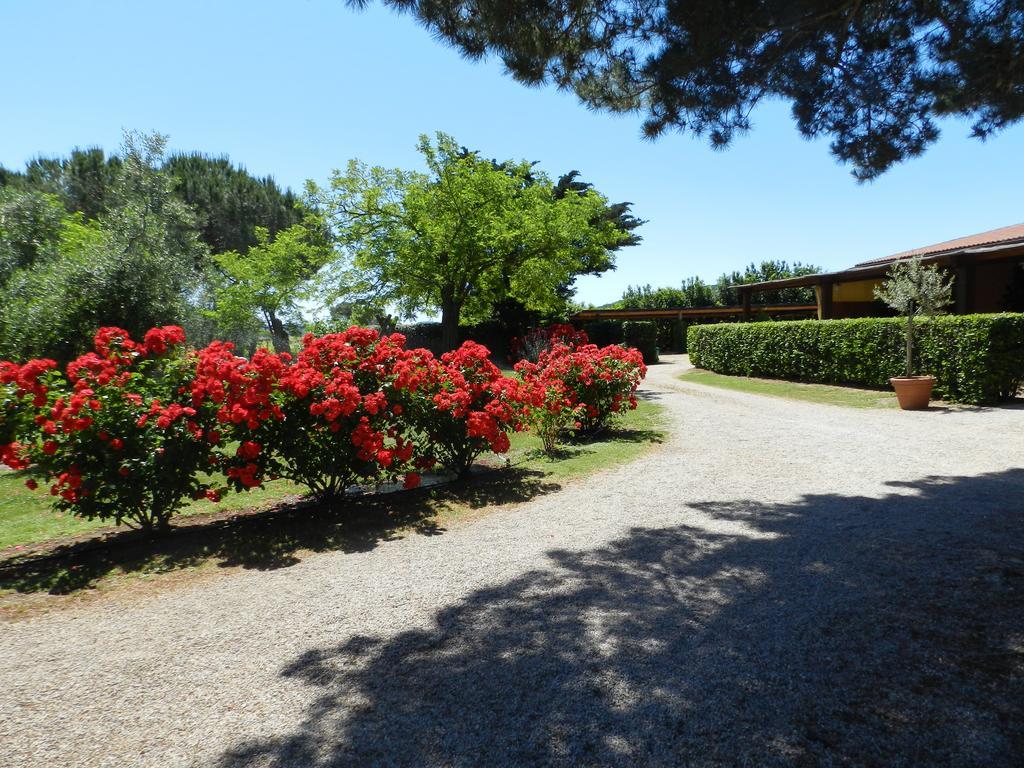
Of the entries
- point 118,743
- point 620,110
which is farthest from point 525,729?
point 620,110

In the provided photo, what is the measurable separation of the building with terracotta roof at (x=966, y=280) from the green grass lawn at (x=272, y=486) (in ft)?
31.1

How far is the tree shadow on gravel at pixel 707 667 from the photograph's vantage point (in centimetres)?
210

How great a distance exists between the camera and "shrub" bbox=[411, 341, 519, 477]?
620 centimetres

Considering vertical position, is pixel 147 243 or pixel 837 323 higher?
pixel 147 243

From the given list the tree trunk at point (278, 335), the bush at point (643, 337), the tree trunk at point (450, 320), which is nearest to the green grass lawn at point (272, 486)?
the tree trunk at point (450, 320)

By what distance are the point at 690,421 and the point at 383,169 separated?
13155 mm

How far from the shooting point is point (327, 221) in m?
18.4

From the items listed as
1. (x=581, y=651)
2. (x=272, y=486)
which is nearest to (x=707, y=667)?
(x=581, y=651)

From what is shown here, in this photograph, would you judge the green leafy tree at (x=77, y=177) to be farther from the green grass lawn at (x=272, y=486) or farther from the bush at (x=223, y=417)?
the bush at (x=223, y=417)

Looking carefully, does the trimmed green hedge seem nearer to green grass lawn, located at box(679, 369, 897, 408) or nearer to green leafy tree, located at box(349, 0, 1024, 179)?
green grass lawn, located at box(679, 369, 897, 408)

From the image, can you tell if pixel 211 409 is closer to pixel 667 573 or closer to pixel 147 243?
pixel 667 573

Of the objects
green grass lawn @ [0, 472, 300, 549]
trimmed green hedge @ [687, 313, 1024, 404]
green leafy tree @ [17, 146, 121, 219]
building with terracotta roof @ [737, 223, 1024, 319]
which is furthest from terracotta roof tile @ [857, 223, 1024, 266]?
green leafy tree @ [17, 146, 121, 219]

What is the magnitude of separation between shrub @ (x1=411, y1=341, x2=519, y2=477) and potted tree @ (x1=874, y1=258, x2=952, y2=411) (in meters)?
8.04

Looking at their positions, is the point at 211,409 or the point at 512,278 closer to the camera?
the point at 211,409
